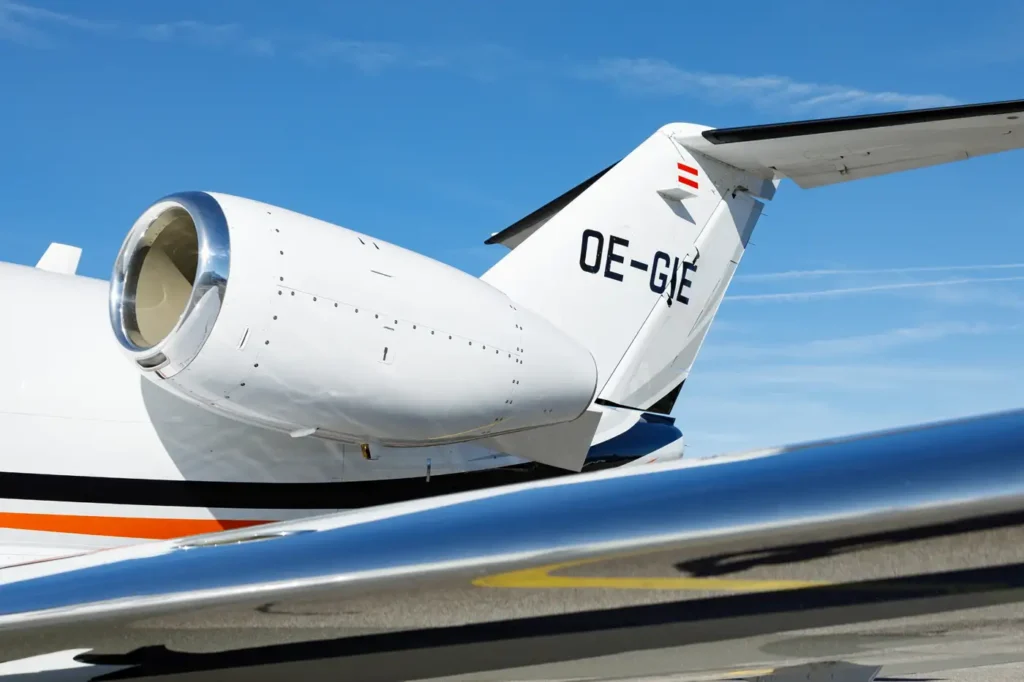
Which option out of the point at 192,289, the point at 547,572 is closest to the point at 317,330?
the point at 192,289

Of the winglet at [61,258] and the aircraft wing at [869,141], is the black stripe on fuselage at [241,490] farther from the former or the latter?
the aircraft wing at [869,141]

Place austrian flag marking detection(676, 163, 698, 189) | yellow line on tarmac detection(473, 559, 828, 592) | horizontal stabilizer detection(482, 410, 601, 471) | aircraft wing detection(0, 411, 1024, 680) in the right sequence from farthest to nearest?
austrian flag marking detection(676, 163, 698, 189), horizontal stabilizer detection(482, 410, 601, 471), yellow line on tarmac detection(473, 559, 828, 592), aircraft wing detection(0, 411, 1024, 680)

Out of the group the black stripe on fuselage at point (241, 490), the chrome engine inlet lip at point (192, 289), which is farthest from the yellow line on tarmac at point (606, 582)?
the black stripe on fuselage at point (241, 490)

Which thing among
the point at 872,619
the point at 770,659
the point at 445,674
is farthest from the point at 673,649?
the point at 445,674

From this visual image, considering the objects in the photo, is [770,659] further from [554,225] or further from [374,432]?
[554,225]

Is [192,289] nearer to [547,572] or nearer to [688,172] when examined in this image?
[547,572]

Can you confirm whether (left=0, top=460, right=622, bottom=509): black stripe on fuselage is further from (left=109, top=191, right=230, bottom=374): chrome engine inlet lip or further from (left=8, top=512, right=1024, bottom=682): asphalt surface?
(left=8, top=512, right=1024, bottom=682): asphalt surface

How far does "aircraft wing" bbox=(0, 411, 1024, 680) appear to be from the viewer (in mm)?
1783

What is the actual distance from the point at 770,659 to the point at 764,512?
1.83ft

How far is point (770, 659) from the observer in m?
2.21

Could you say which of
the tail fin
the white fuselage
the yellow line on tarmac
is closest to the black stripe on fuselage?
the white fuselage

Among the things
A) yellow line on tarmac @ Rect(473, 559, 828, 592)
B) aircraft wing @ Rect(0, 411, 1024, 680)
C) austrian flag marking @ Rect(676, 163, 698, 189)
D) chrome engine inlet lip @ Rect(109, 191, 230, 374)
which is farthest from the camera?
austrian flag marking @ Rect(676, 163, 698, 189)

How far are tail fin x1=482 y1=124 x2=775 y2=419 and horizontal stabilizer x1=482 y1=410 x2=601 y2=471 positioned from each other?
35 centimetres

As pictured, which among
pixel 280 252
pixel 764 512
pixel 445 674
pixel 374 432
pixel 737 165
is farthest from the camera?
pixel 737 165
